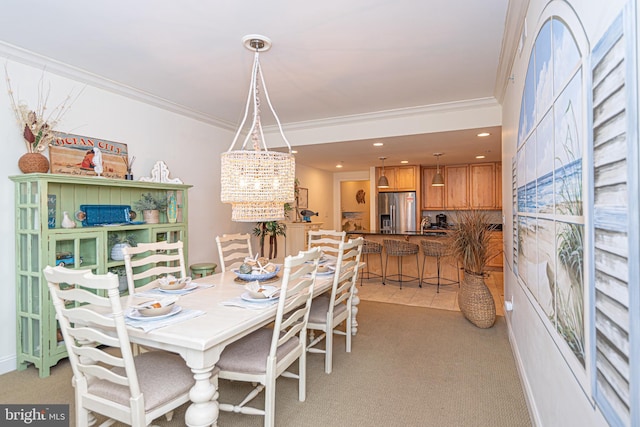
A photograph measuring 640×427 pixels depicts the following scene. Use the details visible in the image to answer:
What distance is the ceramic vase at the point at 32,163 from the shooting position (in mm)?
2656

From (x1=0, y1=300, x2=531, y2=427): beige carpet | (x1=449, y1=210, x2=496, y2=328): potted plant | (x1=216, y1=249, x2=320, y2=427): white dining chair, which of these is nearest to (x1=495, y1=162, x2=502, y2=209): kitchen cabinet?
(x1=449, y1=210, x2=496, y2=328): potted plant

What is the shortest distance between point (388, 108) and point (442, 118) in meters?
0.68

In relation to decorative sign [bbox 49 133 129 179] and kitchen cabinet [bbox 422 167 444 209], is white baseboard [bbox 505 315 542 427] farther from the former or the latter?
kitchen cabinet [bbox 422 167 444 209]

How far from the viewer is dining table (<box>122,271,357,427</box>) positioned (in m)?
1.47

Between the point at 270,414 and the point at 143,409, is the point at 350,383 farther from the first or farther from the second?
the point at 143,409

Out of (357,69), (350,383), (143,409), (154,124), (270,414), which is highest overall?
A: (357,69)

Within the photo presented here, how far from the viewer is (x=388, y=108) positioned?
418 centimetres

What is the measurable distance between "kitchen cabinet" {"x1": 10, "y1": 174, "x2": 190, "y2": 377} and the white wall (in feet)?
10.7

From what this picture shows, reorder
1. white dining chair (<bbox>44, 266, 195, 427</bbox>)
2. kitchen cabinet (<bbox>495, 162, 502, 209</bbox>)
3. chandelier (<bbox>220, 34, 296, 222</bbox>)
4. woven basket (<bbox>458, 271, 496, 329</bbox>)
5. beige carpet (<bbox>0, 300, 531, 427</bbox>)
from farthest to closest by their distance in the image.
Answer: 1. kitchen cabinet (<bbox>495, 162, 502, 209</bbox>)
2. woven basket (<bbox>458, 271, 496, 329</bbox>)
3. chandelier (<bbox>220, 34, 296, 222</bbox>)
4. beige carpet (<bbox>0, 300, 531, 427</bbox>)
5. white dining chair (<bbox>44, 266, 195, 427</bbox>)

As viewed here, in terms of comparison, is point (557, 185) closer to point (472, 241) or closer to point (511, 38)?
point (511, 38)

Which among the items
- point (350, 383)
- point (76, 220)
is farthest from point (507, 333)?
point (76, 220)

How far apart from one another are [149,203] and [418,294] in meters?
3.73

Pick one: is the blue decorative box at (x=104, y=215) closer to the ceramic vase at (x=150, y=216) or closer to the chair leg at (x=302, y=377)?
the ceramic vase at (x=150, y=216)

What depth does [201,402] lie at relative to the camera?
4.91 ft
